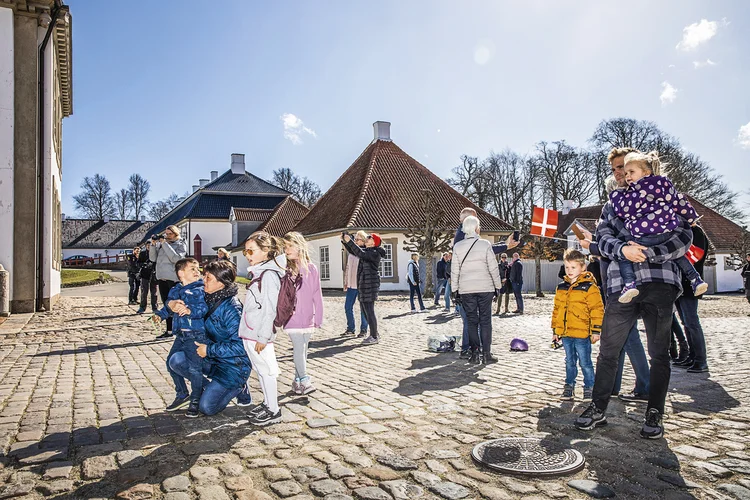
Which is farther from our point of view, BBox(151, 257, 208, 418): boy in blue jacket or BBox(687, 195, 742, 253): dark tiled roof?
BBox(687, 195, 742, 253): dark tiled roof

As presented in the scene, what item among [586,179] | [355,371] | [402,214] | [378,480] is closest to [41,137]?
[355,371]

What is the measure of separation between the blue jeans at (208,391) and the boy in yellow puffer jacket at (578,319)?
3058 mm

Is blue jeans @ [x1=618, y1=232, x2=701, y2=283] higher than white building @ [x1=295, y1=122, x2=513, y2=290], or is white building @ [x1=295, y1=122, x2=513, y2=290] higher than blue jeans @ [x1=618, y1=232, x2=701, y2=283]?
white building @ [x1=295, y1=122, x2=513, y2=290]

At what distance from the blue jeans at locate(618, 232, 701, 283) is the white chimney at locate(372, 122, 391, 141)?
2881 cm

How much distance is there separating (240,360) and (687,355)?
5622 mm

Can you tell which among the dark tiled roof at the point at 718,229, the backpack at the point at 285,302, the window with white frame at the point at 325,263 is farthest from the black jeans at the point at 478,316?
the dark tiled roof at the point at 718,229

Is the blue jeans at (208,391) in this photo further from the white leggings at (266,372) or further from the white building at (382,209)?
the white building at (382,209)

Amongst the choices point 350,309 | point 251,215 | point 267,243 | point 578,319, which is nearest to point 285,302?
point 267,243

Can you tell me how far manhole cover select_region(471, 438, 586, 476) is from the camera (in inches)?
140

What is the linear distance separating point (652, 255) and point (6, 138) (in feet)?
45.6

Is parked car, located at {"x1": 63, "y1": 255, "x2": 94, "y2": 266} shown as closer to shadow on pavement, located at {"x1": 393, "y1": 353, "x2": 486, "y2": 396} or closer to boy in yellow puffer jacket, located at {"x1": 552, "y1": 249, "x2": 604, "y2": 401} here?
shadow on pavement, located at {"x1": 393, "y1": 353, "x2": 486, "y2": 396}

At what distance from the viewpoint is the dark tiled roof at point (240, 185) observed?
52188mm

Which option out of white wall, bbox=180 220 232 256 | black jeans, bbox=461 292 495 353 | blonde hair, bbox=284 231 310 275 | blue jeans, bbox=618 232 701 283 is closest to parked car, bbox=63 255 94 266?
white wall, bbox=180 220 232 256

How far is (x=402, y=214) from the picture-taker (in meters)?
27.8
